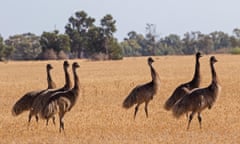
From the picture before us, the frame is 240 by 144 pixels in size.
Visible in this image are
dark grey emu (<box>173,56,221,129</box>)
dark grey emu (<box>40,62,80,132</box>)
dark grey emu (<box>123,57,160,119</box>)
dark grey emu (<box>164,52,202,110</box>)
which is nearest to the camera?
dark grey emu (<box>40,62,80,132</box>)

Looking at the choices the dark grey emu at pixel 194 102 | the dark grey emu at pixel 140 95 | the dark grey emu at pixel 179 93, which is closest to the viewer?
the dark grey emu at pixel 194 102

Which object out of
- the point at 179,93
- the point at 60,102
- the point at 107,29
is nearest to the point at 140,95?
the point at 179,93

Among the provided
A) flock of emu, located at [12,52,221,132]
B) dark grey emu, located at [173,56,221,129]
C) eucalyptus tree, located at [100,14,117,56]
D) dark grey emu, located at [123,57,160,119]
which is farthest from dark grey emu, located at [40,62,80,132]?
eucalyptus tree, located at [100,14,117,56]

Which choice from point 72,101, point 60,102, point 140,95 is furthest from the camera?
point 140,95

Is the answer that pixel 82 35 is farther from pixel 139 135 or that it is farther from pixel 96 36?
pixel 139 135

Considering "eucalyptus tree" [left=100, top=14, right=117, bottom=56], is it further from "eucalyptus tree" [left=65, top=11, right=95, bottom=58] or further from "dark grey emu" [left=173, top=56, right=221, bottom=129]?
"dark grey emu" [left=173, top=56, right=221, bottom=129]

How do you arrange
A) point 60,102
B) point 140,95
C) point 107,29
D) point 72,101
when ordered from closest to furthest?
1. point 60,102
2. point 72,101
3. point 140,95
4. point 107,29

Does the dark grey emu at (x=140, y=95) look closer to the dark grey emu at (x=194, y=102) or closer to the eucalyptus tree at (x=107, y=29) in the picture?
the dark grey emu at (x=194, y=102)

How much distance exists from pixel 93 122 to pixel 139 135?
8.34 ft

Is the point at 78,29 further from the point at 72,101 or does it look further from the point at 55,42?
the point at 72,101

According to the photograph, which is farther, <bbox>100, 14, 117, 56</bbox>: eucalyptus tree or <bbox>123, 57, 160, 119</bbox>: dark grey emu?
<bbox>100, 14, 117, 56</bbox>: eucalyptus tree

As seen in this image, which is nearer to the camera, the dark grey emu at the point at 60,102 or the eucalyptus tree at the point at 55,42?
the dark grey emu at the point at 60,102

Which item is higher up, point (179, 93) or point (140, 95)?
point (179, 93)

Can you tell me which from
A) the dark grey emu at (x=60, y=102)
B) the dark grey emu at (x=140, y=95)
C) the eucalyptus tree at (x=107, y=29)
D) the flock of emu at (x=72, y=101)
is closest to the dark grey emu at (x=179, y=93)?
the flock of emu at (x=72, y=101)
